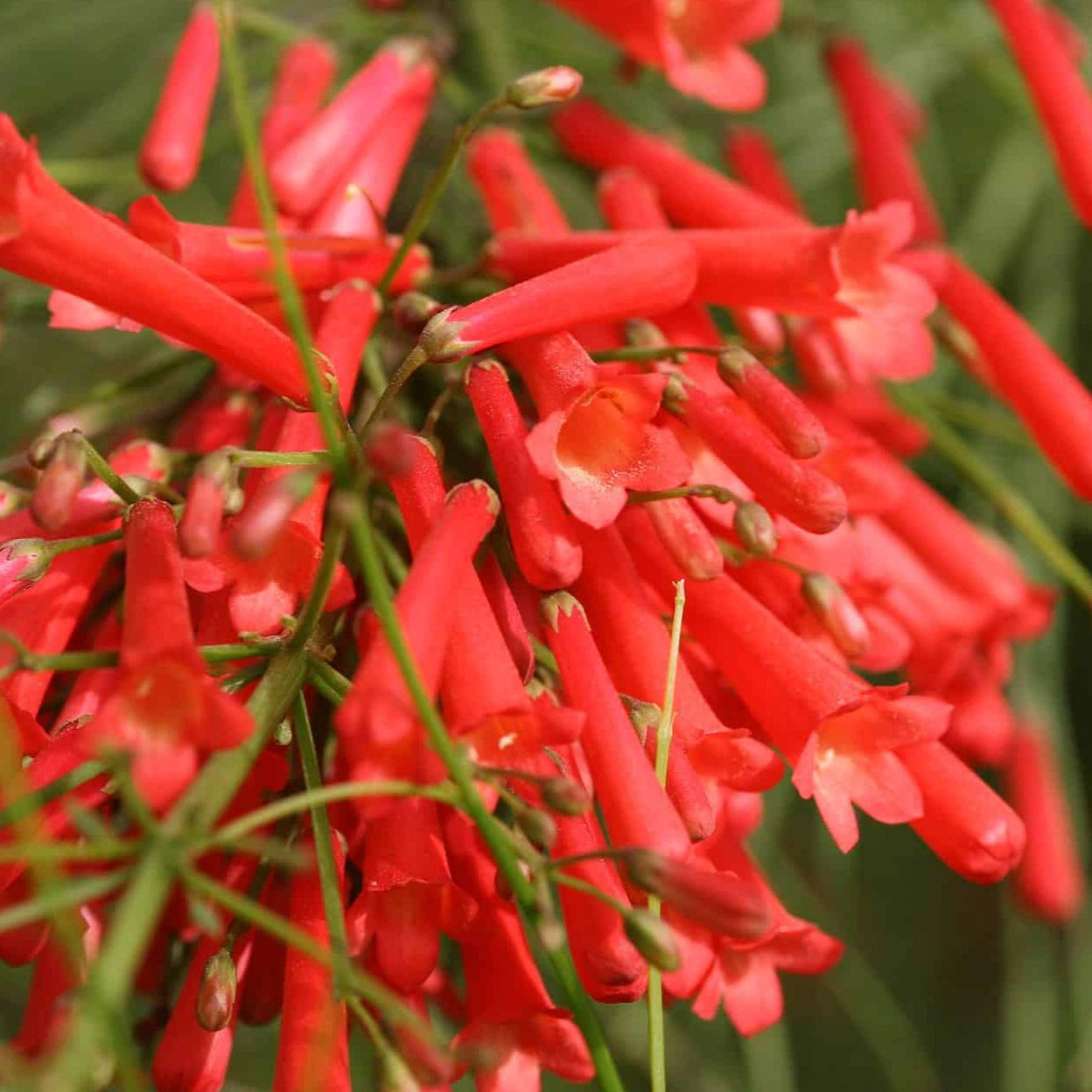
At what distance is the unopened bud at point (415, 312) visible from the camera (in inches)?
29.1

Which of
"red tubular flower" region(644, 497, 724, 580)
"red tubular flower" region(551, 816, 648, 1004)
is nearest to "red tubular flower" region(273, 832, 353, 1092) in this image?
"red tubular flower" region(551, 816, 648, 1004)

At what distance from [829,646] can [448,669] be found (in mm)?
267

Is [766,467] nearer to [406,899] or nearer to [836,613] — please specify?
[836,613]

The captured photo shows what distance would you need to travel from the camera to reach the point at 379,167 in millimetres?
946

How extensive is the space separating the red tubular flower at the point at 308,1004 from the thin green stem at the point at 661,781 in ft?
0.46

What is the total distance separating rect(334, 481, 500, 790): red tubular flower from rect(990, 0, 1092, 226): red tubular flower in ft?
1.93

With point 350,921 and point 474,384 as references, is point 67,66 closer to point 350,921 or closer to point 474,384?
point 474,384

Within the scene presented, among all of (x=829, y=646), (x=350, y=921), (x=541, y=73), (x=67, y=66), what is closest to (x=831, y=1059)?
(x=829, y=646)

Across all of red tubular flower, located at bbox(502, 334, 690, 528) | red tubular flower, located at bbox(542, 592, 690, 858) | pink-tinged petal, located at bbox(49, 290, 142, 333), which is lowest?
red tubular flower, located at bbox(542, 592, 690, 858)

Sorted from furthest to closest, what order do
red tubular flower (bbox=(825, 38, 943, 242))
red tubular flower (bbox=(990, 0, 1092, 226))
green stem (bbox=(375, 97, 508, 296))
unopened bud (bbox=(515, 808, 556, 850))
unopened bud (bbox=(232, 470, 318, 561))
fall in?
1. red tubular flower (bbox=(825, 38, 943, 242))
2. red tubular flower (bbox=(990, 0, 1092, 226))
3. green stem (bbox=(375, 97, 508, 296))
4. unopened bud (bbox=(515, 808, 556, 850))
5. unopened bud (bbox=(232, 470, 318, 561))

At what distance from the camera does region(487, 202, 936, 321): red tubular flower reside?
80 centimetres

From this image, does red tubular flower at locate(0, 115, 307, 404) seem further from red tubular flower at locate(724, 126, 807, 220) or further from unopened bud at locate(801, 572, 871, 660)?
red tubular flower at locate(724, 126, 807, 220)

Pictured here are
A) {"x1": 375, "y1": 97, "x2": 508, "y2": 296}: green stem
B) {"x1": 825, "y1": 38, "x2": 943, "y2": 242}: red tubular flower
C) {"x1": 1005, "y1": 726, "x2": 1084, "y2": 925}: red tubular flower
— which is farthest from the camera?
{"x1": 1005, "y1": 726, "x2": 1084, "y2": 925}: red tubular flower

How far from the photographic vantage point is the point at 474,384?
712 mm
